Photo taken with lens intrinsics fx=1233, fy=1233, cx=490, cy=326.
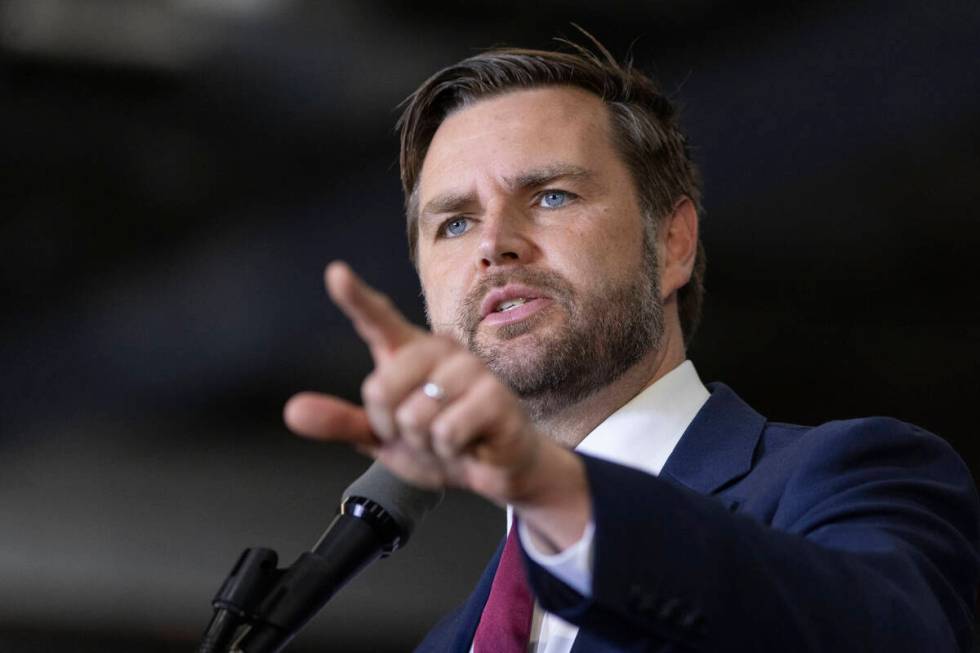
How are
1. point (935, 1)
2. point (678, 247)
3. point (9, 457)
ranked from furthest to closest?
point (9, 457) → point (935, 1) → point (678, 247)

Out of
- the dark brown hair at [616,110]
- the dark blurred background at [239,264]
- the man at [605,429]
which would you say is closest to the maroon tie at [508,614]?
the man at [605,429]

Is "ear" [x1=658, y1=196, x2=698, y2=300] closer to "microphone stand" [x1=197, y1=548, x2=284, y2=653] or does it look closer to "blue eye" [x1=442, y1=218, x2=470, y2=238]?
"blue eye" [x1=442, y1=218, x2=470, y2=238]

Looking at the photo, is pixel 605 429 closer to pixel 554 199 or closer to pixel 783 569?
pixel 554 199

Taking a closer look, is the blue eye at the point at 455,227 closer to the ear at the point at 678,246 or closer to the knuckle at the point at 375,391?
the ear at the point at 678,246

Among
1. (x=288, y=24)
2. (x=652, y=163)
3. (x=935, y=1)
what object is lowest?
(x=652, y=163)

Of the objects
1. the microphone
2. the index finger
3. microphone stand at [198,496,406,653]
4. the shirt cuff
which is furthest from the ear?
the index finger

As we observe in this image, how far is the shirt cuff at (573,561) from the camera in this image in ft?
2.76

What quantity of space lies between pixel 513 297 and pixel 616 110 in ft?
1.59

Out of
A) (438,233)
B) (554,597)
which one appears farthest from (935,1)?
(554,597)

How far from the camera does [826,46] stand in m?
2.22

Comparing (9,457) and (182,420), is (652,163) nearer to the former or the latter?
(182,420)

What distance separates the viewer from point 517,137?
1.83m

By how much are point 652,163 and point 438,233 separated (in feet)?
1.23

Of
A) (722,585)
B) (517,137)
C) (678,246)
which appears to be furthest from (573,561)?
(678,246)
